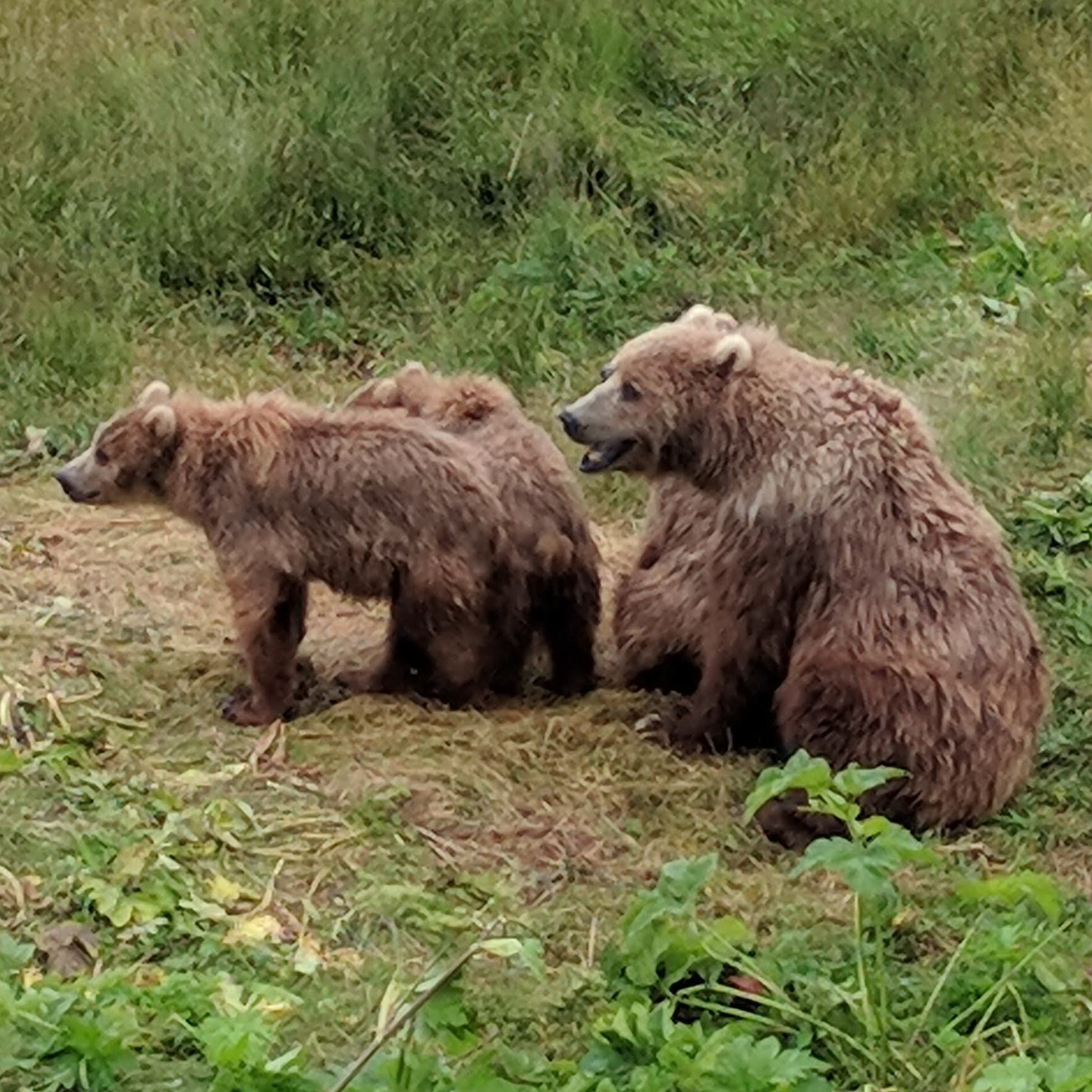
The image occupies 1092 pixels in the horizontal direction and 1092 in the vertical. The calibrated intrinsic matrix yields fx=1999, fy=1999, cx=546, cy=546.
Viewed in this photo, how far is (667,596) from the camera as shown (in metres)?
6.32

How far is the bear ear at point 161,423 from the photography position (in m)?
6.14

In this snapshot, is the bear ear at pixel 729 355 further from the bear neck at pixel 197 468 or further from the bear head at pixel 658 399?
the bear neck at pixel 197 468

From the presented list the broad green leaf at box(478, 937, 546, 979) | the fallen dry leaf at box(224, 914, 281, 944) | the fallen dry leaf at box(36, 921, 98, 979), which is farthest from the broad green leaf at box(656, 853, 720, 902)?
the fallen dry leaf at box(36, 921, 98, 979)

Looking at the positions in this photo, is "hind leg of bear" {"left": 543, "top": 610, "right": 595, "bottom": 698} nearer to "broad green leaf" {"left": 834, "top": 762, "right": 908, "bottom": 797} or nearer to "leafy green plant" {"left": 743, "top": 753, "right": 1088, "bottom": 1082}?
"leafy green plant" {"left": 743, "top": 753, "right": 1088, "bottom": 1082}

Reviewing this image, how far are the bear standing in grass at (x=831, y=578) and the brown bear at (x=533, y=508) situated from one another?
0.25 meters

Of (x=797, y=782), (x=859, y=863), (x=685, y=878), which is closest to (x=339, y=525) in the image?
(x=685, y=878)

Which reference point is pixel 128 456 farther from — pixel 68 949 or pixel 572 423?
pixel 68 949

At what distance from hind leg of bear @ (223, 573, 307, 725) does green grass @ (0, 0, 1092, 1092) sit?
0.16m

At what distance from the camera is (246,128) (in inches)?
385

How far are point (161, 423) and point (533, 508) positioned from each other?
1.17 metres

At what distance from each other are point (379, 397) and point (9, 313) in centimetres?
318

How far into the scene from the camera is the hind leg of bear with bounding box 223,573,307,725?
235 inches

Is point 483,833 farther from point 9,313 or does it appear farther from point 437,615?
point 9,313

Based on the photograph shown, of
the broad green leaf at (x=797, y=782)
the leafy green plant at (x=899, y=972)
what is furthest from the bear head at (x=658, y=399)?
the broad green leaf at (x=797, y=782)
